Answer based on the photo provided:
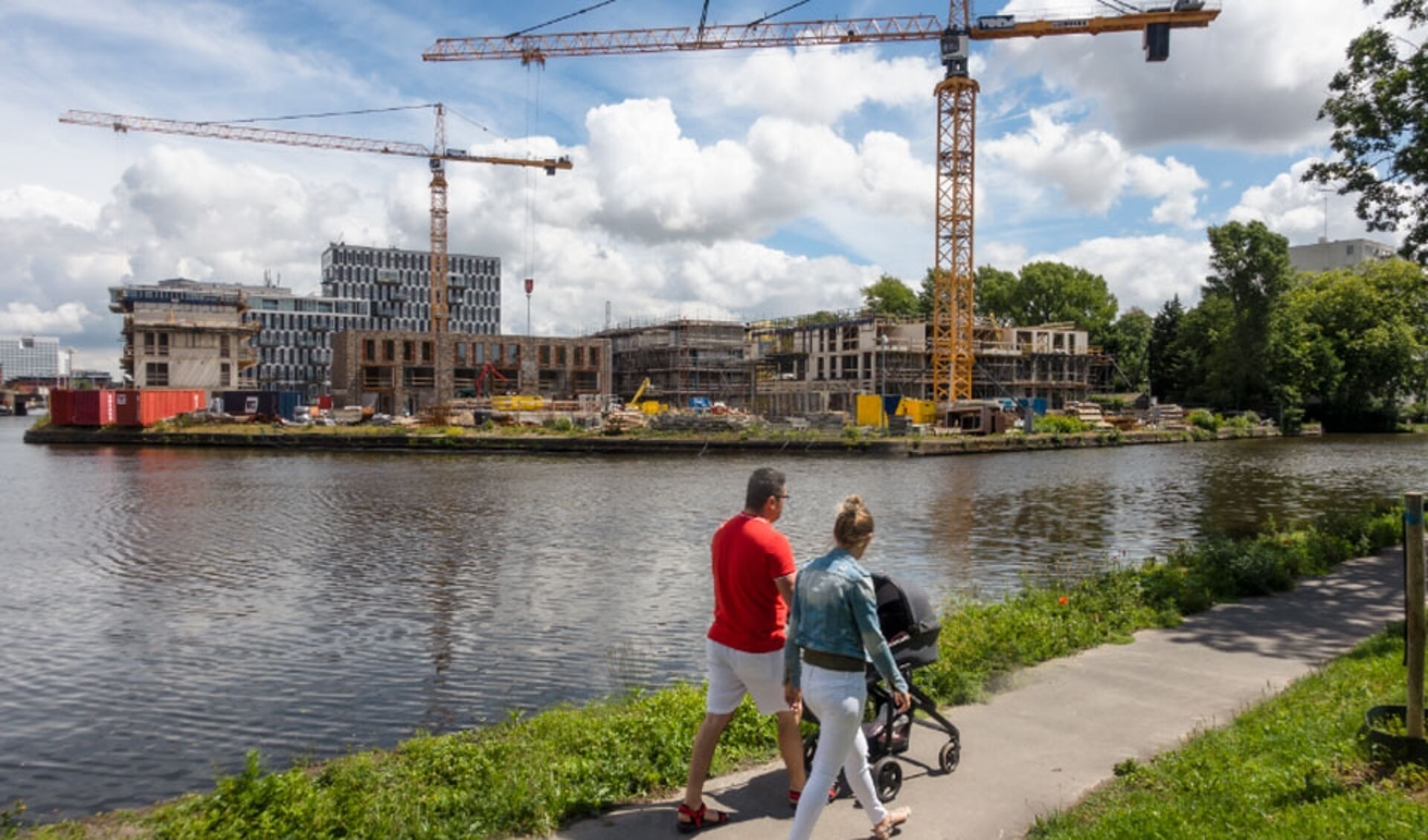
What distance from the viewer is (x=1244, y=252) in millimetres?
82188

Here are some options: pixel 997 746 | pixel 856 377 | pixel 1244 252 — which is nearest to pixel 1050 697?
pixel 997 746

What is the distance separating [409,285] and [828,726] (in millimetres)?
181633

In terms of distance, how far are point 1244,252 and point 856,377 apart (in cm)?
3554

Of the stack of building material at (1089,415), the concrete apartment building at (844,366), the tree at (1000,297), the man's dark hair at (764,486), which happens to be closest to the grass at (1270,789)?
the man's dark hair at (764,486)

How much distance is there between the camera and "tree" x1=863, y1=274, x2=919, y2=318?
11603 cm

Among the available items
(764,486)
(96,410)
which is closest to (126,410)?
(96,410)

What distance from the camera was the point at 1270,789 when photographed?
5.61 meters

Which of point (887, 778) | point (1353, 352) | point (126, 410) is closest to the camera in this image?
point (887, 778)

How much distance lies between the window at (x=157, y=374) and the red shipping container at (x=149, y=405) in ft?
57.1

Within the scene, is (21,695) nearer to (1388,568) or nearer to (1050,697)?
(1050,697)

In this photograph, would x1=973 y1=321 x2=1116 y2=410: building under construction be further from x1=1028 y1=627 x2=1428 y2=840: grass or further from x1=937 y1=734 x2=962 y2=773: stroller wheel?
x1=937 y1=734 x2=962 y2=773: stroller wheel

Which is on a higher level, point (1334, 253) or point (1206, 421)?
point (1334, 253)

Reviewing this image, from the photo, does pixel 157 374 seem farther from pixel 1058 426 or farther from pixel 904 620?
pixel 904 620

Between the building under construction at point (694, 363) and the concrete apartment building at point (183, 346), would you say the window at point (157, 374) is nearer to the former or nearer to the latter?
the concrete apartment building at point (183, 346)
